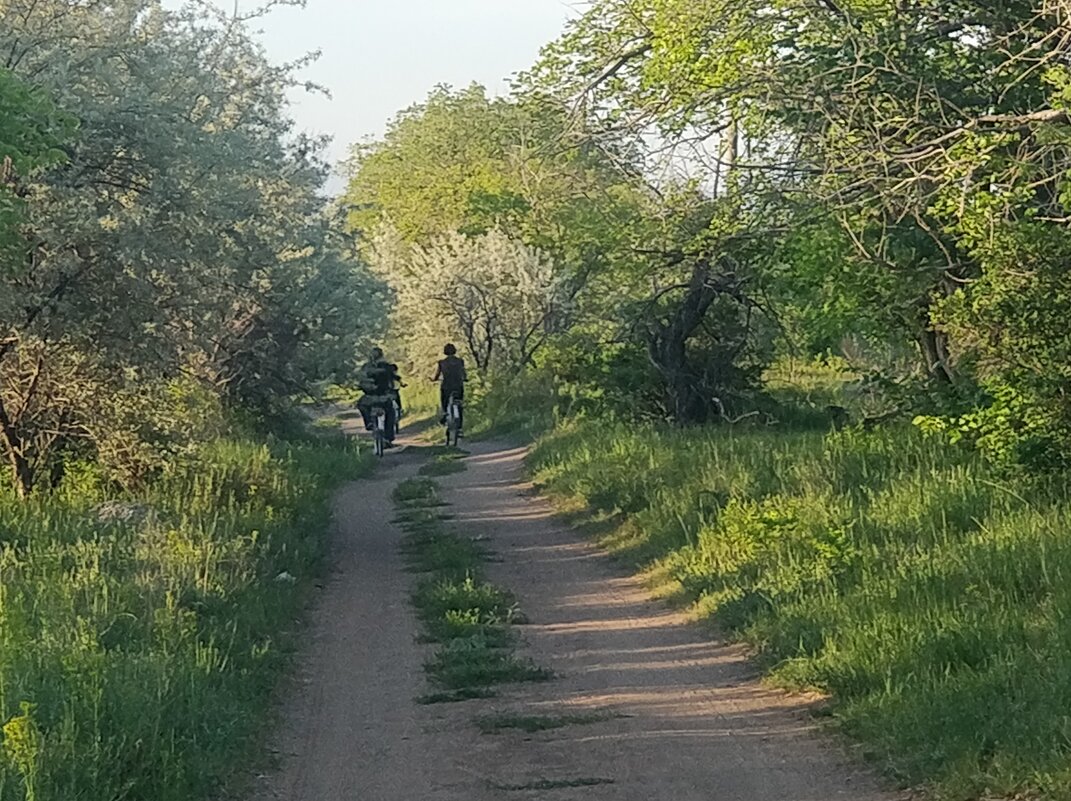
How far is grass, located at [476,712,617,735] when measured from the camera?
7938 millimetres

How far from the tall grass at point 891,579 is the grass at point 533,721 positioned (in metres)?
1.38

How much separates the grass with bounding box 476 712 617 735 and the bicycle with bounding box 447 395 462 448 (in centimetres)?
1925

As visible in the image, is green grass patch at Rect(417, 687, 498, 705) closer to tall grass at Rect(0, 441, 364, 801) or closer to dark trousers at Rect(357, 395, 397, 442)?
tall grass at Rect(0, 441, 364, 801)

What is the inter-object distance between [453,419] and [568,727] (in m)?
19.8

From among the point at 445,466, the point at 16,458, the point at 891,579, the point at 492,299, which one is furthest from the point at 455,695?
the point at 492,299

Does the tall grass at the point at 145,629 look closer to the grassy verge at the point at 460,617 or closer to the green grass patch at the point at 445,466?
the grassy verge at the point at 460,617

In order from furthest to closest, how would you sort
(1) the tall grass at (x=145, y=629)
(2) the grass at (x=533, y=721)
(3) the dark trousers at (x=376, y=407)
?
(3) the dark trousers at (x=376, y=407), (2) the grass at (x=533, y=721), (1) the tall grass at (x=145, y=629)

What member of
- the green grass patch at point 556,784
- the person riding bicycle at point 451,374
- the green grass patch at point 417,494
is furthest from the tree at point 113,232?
the person riding bicycle at point 451,374

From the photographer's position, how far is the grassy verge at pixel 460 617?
30.0 ft

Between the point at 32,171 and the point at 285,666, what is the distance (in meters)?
4.60

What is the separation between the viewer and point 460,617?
35.5 ft

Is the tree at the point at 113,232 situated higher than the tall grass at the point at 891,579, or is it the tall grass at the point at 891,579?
the tree at the point at 113,232

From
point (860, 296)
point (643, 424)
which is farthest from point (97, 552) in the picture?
point (643, 424)

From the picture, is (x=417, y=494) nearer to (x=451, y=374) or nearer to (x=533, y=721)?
(x=451, y=374)
